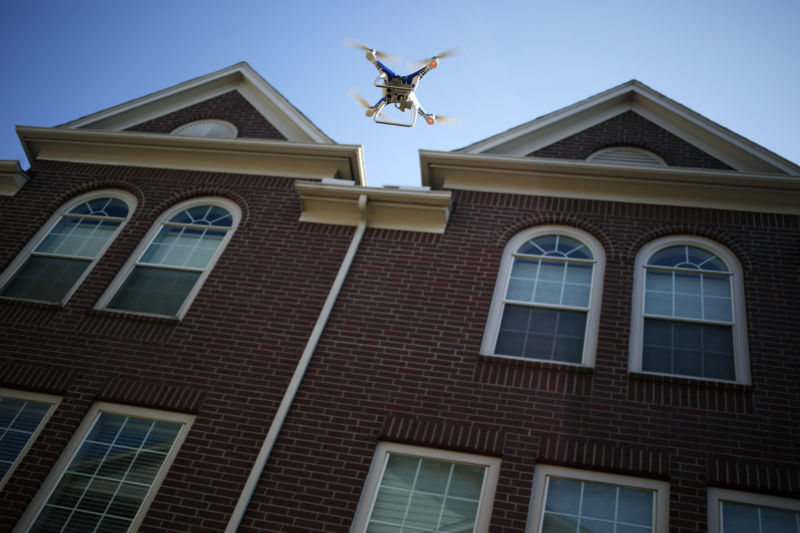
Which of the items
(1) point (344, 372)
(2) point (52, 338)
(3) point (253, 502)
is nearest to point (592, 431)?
(1) point (344, 372)

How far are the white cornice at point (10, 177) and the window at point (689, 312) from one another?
31.5 ft

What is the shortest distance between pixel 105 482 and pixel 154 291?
282cm

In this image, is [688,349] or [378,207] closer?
[688,349]

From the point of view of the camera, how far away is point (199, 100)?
12.3 m

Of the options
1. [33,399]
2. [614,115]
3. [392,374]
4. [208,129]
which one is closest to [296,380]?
[392,374]

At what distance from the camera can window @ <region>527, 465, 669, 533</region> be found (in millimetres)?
6516

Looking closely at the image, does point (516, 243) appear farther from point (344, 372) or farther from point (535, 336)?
point (344, 372)

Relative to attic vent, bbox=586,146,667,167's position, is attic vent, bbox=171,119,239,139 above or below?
below

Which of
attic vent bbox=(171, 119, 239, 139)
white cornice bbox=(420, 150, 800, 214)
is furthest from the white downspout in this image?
attic vent bbox=(171, 119, 239, 139)

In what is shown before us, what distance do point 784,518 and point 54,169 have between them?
11354 millimetres

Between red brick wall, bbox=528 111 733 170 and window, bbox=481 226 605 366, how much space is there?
1.70 meters

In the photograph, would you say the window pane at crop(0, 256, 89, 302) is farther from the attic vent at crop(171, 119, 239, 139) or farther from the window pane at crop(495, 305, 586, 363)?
the window pane at crop(495, 305, 586, 363)

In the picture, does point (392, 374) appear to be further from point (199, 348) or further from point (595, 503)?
point (595, 503)

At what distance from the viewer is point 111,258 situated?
9672 millimetres
